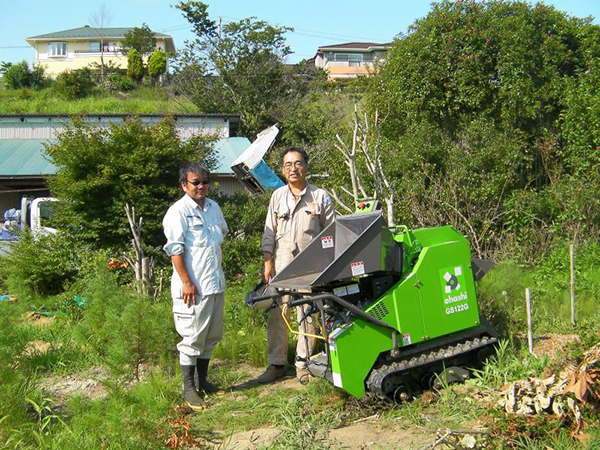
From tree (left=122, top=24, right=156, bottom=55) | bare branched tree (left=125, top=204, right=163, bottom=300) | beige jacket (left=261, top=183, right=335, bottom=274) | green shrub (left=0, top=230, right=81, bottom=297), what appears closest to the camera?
beige jacket (left=261, top=183, right=335, bottom=274)

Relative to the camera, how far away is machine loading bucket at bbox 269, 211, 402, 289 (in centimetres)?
414

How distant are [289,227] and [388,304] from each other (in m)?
1.32

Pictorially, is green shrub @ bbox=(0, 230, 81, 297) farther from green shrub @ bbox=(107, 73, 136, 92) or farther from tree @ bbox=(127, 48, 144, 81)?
tree @ bbox=(127, 48, 144, 81)

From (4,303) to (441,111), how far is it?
7.48 metres

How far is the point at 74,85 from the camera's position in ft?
107

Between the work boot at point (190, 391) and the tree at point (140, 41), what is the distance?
124 feet

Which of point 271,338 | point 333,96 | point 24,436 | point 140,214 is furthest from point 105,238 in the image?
point 333,96

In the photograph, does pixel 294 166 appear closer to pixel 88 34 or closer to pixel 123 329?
pixel 123 329

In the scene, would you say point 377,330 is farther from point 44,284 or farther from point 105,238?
point 44,284

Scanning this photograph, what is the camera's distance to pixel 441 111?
33.3 ft

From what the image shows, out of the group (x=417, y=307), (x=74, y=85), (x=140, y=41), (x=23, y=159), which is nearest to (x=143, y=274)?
(x=417, y=307)

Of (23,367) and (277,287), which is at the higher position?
(277,287)

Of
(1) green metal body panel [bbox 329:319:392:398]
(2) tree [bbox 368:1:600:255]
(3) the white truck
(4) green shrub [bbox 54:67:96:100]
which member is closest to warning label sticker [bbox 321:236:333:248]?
(1) green metal body panel [bbox 329:319:392:398]

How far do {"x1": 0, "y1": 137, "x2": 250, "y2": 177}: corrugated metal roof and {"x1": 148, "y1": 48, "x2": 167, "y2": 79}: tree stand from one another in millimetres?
16684
